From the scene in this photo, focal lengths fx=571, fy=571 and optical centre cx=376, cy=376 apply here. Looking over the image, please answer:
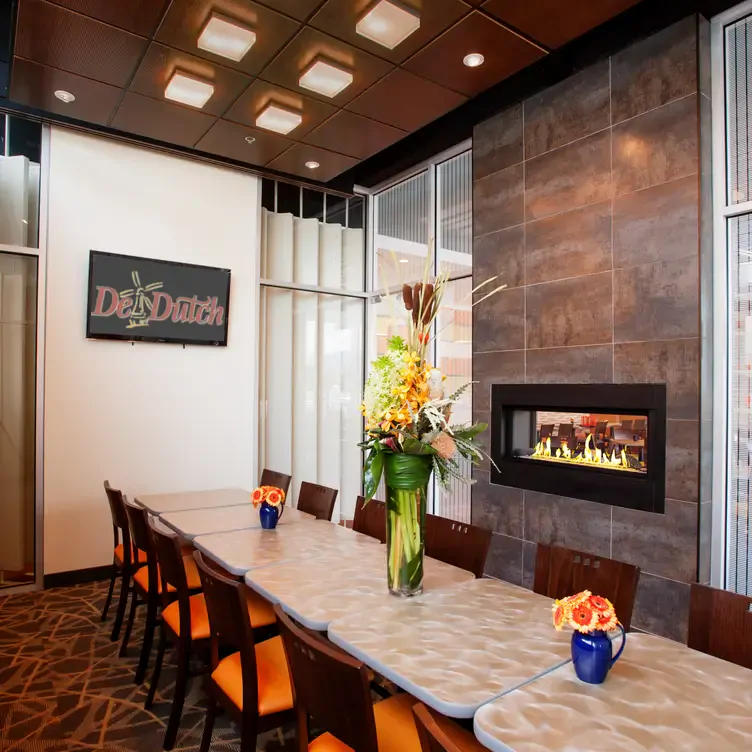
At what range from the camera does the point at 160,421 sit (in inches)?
202

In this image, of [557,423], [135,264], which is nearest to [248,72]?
[135,264]

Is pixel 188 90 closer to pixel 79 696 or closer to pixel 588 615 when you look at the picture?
pixel 79 696

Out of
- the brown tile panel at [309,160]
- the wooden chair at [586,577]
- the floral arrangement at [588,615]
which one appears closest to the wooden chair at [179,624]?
the wooden chair at [586,577]

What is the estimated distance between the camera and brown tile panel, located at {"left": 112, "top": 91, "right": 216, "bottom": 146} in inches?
165

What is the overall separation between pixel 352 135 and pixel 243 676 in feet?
13.5

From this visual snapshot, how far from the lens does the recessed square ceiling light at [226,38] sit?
3.22m

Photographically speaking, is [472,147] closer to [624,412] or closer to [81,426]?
[624,412]

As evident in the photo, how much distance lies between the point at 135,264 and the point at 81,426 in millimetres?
1445

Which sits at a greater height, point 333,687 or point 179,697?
point 333,687

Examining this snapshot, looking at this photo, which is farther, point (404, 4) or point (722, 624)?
point (404, 4)

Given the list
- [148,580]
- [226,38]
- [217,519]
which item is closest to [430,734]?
[148,580]

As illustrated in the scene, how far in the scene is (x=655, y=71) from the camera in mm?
3637

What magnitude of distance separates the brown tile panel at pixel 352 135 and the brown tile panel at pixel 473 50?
2.68ft

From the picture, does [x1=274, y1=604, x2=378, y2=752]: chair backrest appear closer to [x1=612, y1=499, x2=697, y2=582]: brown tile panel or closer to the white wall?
[x1=612, y1=499, x2=697, y2=582]: brown tile panel
